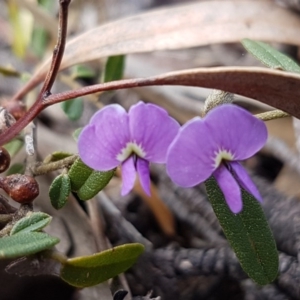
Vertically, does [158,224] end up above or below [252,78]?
below

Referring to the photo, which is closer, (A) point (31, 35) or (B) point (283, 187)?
(B) point (283, 187)

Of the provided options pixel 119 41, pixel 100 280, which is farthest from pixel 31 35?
pixel 100 280

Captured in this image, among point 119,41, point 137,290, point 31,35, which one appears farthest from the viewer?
point 31,35

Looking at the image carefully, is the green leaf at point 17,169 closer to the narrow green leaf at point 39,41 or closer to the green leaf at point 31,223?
the green leaf at point 31,223

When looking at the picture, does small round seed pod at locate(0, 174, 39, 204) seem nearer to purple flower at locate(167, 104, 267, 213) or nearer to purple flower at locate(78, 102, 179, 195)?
purple flower at locate(78, 102, 179, 195)

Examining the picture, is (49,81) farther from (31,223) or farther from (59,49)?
(31,223)

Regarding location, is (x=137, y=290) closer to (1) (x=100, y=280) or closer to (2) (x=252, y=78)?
(1) (x=100, y=280)
